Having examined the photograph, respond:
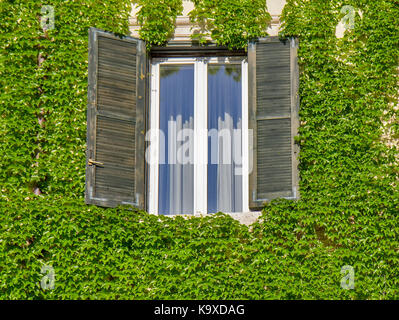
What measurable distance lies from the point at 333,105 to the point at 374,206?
1.27 m

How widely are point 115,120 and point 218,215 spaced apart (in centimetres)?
163

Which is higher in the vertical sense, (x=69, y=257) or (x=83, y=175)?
(x=83, y=175)

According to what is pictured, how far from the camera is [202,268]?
39.4 feet

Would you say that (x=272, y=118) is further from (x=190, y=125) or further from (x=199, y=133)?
(x=190, y=125)

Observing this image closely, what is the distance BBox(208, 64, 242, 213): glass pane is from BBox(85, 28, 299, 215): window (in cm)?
1

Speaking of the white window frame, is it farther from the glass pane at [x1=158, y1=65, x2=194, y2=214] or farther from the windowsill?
the windowsill

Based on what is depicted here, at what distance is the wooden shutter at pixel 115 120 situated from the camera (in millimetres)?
12281

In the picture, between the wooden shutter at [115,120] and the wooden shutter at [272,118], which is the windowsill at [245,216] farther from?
the wooden shutter at [115,120]

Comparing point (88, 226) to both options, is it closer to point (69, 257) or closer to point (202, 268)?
point (69, 257)

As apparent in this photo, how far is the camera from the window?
12391 mm

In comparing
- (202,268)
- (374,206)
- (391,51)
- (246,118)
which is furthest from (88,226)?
(391,51)

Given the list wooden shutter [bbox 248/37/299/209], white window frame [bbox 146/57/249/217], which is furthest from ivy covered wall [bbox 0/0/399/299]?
white window frame [bbox 146/57/249/217]

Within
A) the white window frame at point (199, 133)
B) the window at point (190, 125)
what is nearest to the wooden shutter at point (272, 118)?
the window at point (190, 125)

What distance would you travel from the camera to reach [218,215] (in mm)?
12219
